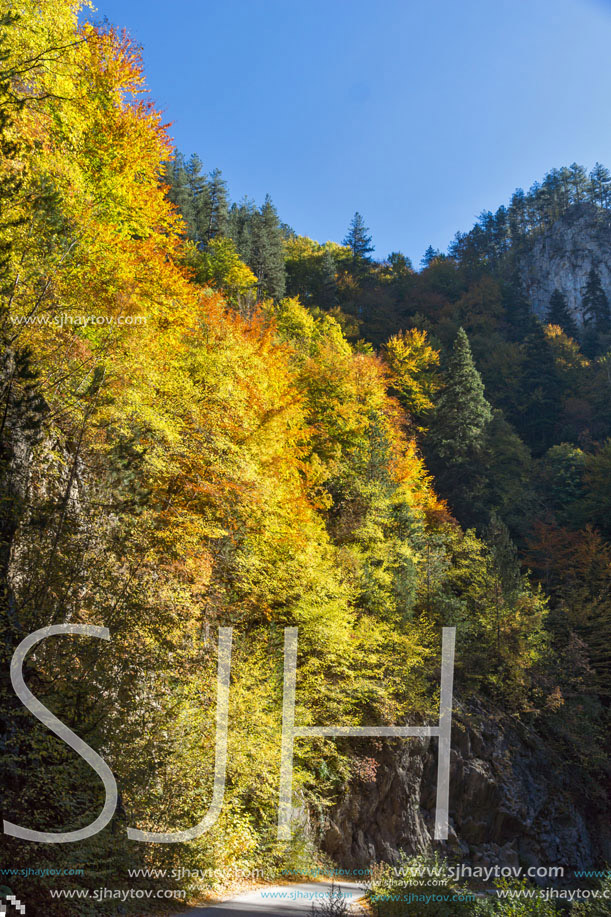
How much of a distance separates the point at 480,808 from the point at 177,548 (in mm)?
18088

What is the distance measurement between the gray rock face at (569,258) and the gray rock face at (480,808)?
58.3 meters

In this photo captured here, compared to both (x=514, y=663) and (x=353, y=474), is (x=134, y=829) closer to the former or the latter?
(x=353, y=474)

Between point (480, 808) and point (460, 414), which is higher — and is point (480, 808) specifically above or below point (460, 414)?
below

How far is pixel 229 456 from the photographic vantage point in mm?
12750

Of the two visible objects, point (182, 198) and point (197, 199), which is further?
point (197, 199)

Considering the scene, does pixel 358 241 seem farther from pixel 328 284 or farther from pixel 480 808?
pixel 480 808

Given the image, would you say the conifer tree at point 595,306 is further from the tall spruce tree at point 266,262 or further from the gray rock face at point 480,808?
the gray rock face at point 480,808

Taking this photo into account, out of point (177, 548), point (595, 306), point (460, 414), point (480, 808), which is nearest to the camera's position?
point (177, 548)

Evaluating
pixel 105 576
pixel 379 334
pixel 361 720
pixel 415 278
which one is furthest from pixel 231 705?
pixel 415 278

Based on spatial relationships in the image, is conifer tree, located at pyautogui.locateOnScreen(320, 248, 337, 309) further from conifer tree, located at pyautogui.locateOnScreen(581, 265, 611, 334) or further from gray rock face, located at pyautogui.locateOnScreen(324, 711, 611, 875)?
gray rock face, located at pyautogui.locateOnScreen(324, 711, 611, 875)

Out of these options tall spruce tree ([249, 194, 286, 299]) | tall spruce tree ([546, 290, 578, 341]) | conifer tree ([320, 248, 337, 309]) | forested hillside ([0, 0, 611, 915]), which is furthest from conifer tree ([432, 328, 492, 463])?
tall spruce tree ([546, 290, 578, 341])

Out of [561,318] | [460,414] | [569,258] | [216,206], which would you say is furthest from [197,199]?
[569,258]

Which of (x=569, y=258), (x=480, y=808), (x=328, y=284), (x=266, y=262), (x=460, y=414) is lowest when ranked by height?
(x=480, y=808)

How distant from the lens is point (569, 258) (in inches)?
2785
